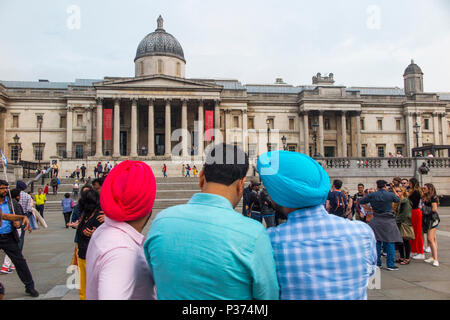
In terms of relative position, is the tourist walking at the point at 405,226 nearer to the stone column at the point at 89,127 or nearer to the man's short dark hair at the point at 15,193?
the man's short dark hair at the point at 15,193

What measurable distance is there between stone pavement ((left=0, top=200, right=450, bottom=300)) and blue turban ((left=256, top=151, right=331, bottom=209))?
460cm

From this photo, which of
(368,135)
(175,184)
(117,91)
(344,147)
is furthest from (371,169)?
(117,91)

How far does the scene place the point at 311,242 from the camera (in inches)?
90.4

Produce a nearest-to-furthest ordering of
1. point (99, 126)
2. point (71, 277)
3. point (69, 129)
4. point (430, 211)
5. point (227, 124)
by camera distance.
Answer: point (71, 277)
point (430, 211)
point (99, 126)
point (69, 129)
point (227, 124)

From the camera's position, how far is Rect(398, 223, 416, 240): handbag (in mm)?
8984

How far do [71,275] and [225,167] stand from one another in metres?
6.50

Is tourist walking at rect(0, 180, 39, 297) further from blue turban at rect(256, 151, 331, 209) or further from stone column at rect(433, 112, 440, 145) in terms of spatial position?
stone column at rect(433, 112, 440, 145)

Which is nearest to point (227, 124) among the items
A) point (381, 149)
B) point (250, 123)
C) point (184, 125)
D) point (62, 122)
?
point (250, 123)

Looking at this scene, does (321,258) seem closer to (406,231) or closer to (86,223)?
(86,223)

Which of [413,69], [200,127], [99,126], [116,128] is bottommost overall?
[116,128]

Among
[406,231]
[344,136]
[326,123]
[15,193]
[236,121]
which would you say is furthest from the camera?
[326,123]

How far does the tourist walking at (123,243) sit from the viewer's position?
2127mm

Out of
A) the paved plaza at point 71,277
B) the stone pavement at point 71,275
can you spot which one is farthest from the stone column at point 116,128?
the stone pavement at point 71,275

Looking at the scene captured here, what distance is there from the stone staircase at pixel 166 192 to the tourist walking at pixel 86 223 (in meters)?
18.2
